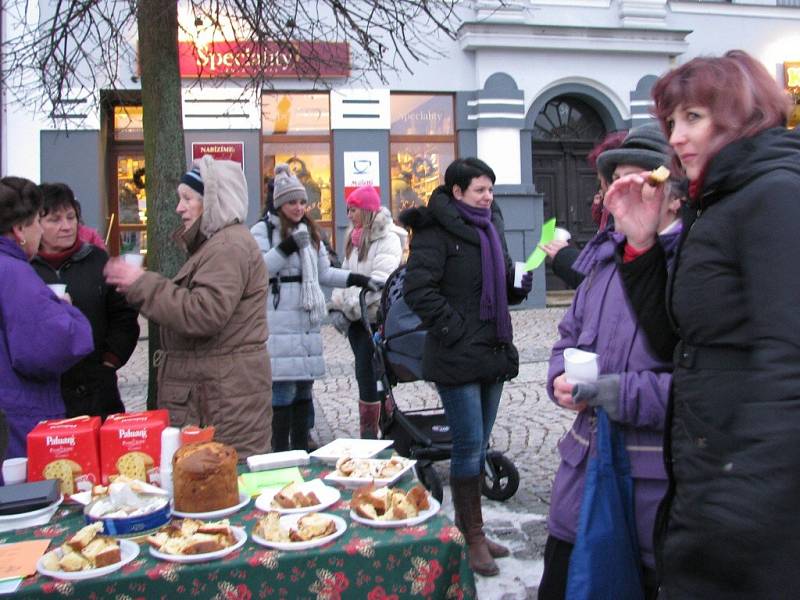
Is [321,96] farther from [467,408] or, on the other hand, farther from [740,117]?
[740,117]

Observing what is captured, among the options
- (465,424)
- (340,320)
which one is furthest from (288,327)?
(465,424)

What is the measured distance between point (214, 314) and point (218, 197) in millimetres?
543

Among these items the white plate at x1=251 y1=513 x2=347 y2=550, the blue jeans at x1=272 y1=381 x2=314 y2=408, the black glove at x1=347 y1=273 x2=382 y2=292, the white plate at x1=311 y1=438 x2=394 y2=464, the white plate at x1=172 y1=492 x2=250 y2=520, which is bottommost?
the blue jeans at x1=272 y1=381 x2=314 y2=408

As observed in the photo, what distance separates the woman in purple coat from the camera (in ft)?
9.16

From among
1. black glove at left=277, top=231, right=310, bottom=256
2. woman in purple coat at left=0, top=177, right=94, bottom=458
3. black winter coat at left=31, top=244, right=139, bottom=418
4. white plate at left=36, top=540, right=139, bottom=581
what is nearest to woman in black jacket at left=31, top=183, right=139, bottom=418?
black winter coat at left=31, top=244, right=139, bottom=418

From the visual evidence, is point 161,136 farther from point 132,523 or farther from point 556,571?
point 556,571

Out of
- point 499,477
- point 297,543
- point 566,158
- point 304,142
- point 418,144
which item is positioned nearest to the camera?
point 297,543

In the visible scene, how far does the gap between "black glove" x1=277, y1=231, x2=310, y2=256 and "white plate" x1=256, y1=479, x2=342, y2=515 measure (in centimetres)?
250

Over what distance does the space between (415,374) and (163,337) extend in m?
1.80

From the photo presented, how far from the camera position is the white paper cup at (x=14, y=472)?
242 centimetres

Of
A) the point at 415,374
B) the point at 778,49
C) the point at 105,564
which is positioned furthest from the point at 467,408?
the point at 778,49

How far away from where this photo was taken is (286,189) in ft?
15.9

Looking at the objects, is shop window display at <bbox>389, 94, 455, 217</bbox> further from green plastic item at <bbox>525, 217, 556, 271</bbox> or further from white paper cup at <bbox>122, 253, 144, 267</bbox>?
white paper cup at <bbox>122, 253, 144, 267</bbox>

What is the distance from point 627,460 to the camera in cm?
221
